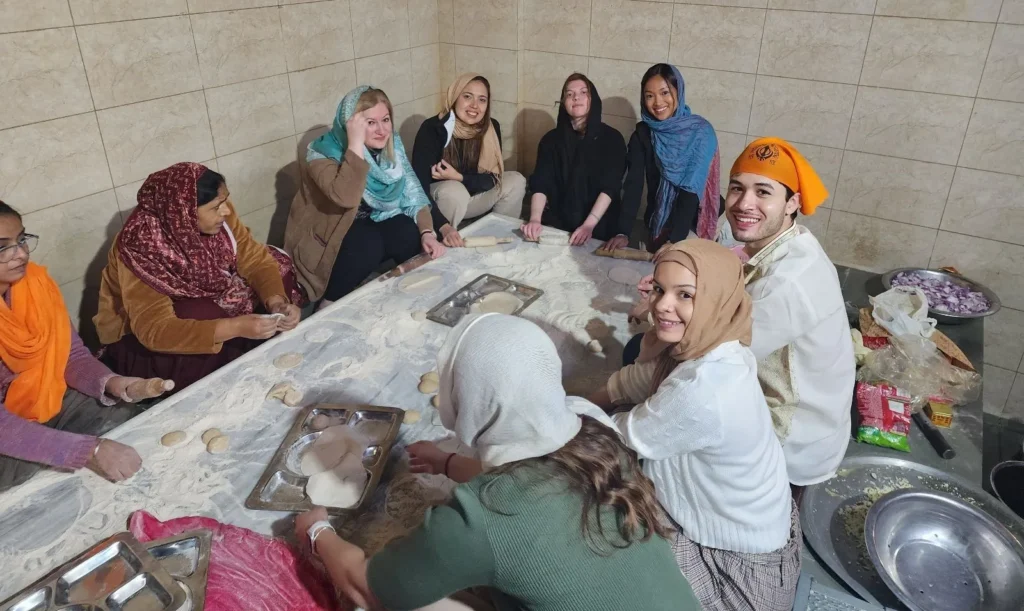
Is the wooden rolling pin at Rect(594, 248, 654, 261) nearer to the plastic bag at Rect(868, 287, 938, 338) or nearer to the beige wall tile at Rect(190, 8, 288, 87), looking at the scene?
the plastic bag at Rect(868, 287, 938, 338)

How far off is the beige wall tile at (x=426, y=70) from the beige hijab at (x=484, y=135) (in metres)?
0.61

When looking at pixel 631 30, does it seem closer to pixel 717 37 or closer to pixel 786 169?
pixel 717 37

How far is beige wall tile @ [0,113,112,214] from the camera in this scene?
2490mm

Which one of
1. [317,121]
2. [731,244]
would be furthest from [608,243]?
[317,121]

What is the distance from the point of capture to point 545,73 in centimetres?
430

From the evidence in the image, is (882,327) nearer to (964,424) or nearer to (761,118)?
(964,424)

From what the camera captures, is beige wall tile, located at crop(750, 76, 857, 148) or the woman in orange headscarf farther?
beige wall tile, located at crop(750, 76, 857, 148)

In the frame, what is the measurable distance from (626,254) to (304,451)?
1.70 metres

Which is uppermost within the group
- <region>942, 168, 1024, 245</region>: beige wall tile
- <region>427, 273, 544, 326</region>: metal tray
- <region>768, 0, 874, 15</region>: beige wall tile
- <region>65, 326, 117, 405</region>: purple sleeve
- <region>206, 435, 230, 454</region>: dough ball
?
<region>768, 0, 874, 15</region>: beige wall tile

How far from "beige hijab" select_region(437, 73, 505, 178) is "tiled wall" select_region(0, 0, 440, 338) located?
2.17 feet

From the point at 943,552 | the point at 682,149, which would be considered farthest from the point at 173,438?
the point at 682,149

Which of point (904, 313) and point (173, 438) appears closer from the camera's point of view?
point (173, 438)

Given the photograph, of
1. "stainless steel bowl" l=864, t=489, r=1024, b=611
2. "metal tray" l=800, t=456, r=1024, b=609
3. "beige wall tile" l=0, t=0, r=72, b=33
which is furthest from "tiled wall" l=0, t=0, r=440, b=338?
"stainless steel bowl" l=864, t=489, r=1024, b=611

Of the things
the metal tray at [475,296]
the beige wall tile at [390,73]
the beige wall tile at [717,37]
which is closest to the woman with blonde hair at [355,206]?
the metal tray at [475,296]
